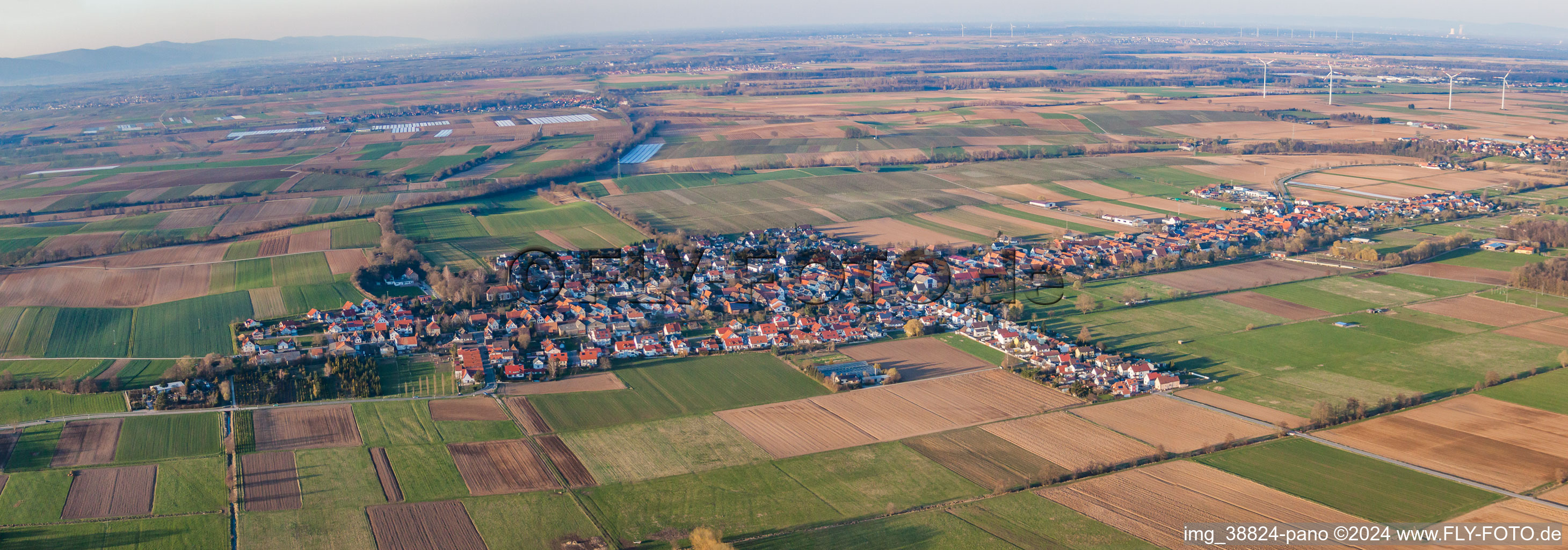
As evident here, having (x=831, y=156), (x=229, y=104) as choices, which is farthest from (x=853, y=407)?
(x=229, y=104)

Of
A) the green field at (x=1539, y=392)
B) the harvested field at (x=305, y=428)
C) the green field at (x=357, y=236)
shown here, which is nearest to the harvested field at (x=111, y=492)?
the harvested field at (x=305, y=428)

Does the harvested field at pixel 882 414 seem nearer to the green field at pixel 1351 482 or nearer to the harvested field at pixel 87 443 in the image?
the green field at pixel 1351 482

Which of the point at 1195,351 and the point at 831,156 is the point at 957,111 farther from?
the point at 1195,351

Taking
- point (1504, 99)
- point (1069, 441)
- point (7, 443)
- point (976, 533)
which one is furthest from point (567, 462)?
point (1504, 99)

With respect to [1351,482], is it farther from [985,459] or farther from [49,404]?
[49,404]

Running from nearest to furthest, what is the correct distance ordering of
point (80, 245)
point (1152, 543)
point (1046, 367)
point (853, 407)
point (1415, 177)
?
point (1152, 543) → point (853, 407) → point (1046, 367) → point (80, 245) → point (1415, 177)

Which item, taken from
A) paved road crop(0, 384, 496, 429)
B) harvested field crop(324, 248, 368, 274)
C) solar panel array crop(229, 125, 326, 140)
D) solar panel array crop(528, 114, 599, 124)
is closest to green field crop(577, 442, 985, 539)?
paved road crop(0, 384, 496, 429)
